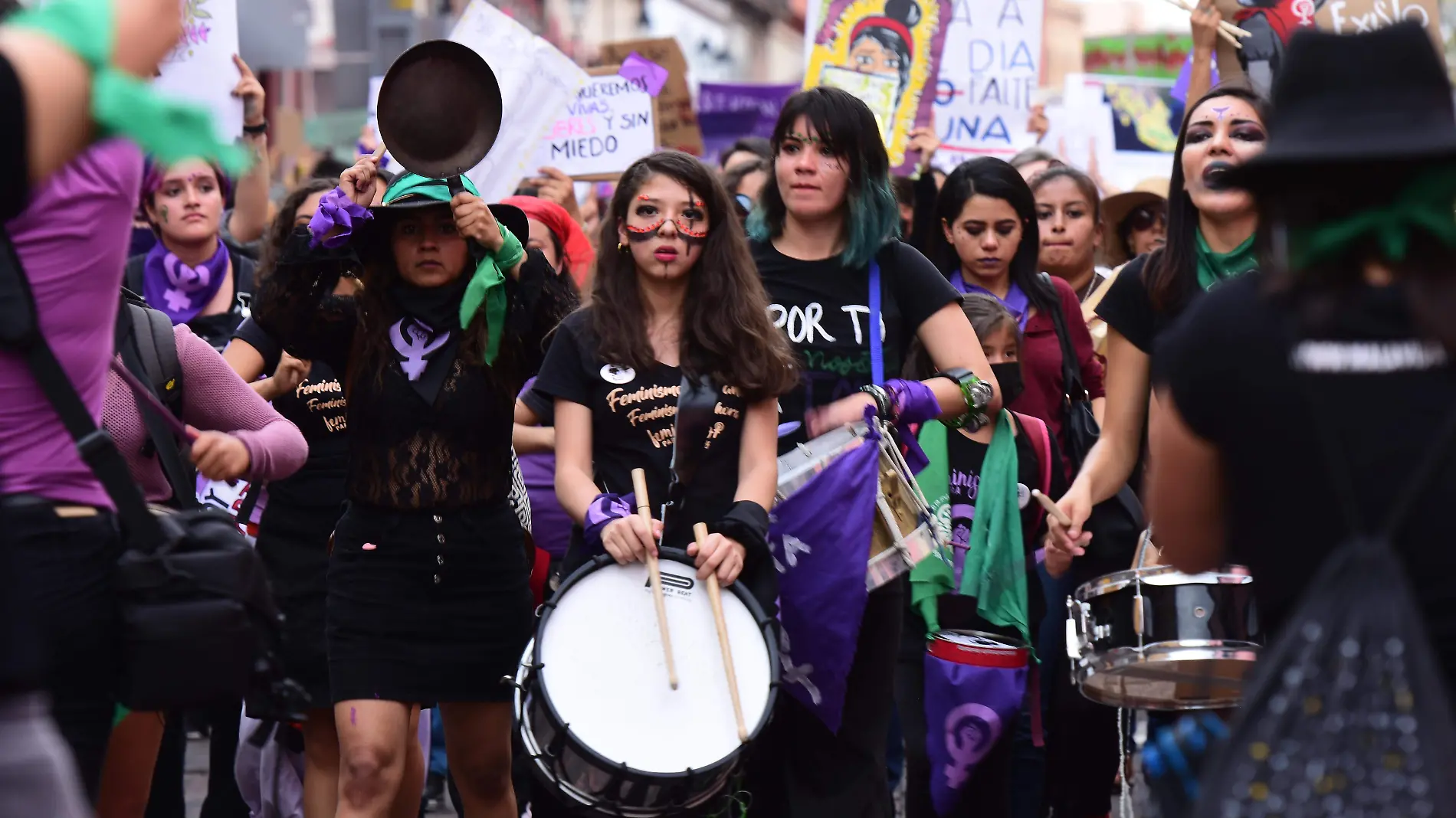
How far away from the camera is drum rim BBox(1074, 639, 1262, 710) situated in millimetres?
4824

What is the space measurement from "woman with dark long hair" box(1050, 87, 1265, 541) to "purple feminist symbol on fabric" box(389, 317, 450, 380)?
1861 millimetres

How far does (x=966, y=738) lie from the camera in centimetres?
634

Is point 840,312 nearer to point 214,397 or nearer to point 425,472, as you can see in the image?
point 425,472

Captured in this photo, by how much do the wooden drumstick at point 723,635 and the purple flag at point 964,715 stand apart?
1383 millimetres

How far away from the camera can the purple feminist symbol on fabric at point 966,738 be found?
6309 millimetres

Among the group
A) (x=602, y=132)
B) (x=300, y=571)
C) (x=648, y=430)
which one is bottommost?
(x=300, y=571)

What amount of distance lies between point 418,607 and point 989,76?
6420 millimetres

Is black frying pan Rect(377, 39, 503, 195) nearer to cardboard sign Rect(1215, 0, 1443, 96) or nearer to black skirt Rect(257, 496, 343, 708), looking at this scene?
black skirt Rect(257, 496, 343, 708)

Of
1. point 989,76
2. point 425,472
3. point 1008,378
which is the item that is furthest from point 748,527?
point 989,76

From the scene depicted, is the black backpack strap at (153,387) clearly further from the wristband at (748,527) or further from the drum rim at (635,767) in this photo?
the wristband at (748,527)

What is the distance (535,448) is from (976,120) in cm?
475

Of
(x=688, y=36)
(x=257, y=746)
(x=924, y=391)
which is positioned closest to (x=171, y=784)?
(x=257, y=746)

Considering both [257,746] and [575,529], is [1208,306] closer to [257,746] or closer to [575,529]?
[575,529]

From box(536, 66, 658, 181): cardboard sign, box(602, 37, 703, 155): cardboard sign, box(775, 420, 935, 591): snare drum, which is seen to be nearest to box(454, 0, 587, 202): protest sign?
box(536, 66, 658, 181): cardboard sign
